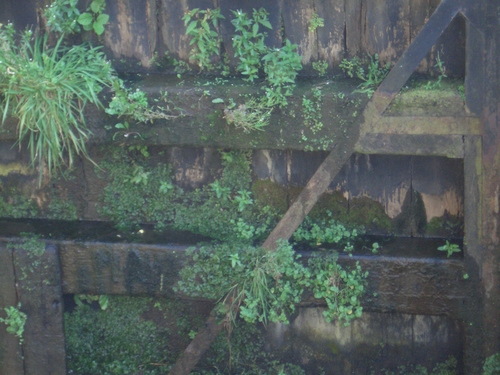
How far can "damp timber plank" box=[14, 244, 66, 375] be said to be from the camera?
11.7ft

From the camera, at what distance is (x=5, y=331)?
366cm

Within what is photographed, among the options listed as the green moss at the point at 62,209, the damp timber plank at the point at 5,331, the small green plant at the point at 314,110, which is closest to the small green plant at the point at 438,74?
the small green plant at the point at 314,110

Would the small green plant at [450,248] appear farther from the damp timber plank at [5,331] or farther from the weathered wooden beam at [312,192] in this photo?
the damp timber plank at [5,331]

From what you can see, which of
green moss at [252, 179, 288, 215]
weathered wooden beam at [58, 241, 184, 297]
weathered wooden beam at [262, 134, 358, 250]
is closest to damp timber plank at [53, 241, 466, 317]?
weathered wooden beam at [58, 241, 184, 297]

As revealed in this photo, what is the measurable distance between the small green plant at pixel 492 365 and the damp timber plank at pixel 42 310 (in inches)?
94.2

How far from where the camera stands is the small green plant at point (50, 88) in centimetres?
321

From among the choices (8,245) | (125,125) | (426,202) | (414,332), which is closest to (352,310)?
(414,332)

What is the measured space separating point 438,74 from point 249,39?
1012 millimetres

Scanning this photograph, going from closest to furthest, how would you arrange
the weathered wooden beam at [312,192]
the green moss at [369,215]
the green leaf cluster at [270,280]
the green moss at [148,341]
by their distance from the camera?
the weathered wooden beam at [312,192] < the green leaf cluster at [270,280] < the green moss at [369,215] < the green moss at [148,341]

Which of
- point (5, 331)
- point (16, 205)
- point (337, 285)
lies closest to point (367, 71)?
point (337, 285)

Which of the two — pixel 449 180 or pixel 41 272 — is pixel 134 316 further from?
pixel 449 180

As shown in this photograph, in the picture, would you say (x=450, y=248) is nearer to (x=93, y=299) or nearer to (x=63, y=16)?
(x=93, y=299)

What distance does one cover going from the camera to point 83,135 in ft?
11.1

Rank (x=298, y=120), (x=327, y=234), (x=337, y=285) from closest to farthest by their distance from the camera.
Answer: (x=298, y=120) → (x=337, y=285) → (x=327, y=234)
